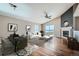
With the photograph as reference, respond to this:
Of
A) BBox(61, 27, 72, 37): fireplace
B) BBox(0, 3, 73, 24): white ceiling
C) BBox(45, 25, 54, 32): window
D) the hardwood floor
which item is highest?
BBox(0, 3, 73, 24): white ceiling

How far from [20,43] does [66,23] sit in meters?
1.05

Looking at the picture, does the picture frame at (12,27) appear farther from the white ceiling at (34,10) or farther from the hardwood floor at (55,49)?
the hardwood floor at (55,49)

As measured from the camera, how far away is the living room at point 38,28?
81.4 inches

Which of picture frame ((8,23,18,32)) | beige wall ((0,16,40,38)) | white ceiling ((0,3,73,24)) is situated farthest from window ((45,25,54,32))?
picture frame ((8,23,18,32))

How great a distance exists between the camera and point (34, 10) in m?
2.14

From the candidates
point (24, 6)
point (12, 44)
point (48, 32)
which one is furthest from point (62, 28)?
point (12, 44)

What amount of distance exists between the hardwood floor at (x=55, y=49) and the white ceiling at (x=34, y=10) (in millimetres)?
492

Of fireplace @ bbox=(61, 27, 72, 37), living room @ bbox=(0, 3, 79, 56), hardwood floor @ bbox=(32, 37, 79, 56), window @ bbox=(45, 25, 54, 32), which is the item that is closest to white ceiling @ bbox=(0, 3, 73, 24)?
living room @ bbox=(0, 3, 79, 56)

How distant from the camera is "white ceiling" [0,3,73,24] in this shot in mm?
2070

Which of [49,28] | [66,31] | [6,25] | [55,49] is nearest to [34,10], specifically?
[49,28]

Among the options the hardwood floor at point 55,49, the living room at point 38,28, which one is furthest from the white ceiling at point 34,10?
the hardwood floor at point 55,49

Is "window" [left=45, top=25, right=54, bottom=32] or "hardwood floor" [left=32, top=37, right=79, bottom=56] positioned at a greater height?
"window" [left=45, top=25, right=54, bottom=32]

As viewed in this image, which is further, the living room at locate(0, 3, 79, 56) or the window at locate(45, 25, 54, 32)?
the window at locate(45, 25, 54, 32)

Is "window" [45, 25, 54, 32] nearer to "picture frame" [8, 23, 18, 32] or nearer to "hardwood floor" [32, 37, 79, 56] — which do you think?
"hardwood floor" [32, 37, 79, 56]
